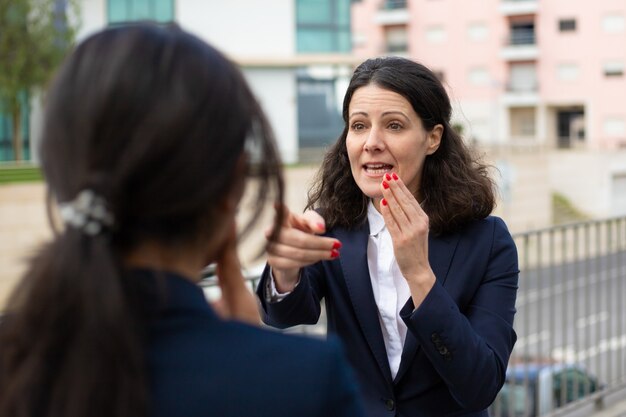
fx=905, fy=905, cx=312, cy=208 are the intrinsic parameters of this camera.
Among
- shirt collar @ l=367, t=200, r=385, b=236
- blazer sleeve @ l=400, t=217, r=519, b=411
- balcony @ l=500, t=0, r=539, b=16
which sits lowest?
blazer sleeve @ l=400, t=217, r=519, b=411

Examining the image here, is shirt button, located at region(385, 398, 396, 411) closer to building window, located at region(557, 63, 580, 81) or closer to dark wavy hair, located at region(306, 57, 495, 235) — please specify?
dark wavy hair, located at region(306, 57, 495, 235)

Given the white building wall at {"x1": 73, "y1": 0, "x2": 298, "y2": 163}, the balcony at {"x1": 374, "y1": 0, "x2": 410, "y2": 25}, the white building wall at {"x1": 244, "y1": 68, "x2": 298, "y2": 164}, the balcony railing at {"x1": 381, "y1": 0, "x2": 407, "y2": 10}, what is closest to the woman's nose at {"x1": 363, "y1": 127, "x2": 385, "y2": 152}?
the white building wall at {"x1": 73, "y1": 0, "x2": 298, "y2": 163}

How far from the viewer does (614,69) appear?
46.3 metres

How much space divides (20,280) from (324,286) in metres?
1.36

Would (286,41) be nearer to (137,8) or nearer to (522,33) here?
(137,8)

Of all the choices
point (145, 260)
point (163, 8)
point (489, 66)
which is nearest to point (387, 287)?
point (145, 260)

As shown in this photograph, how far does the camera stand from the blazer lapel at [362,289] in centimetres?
225

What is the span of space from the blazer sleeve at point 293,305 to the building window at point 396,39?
50745 mm

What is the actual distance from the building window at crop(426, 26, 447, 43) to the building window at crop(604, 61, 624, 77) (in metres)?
8.90

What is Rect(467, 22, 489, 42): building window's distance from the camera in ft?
162

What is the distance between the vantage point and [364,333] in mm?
2266

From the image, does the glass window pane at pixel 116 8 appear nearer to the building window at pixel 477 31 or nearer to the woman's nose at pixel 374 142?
the building window at pixel 477 31

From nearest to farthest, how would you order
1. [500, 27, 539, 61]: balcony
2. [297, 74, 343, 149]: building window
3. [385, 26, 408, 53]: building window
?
[297, 74, 343, 149]: building window < [500, 27, 539, 61]: balcony < [385, 26, 408, 53]: building window

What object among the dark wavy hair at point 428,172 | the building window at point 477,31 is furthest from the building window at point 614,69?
the dark wavy hair at point 428,172
